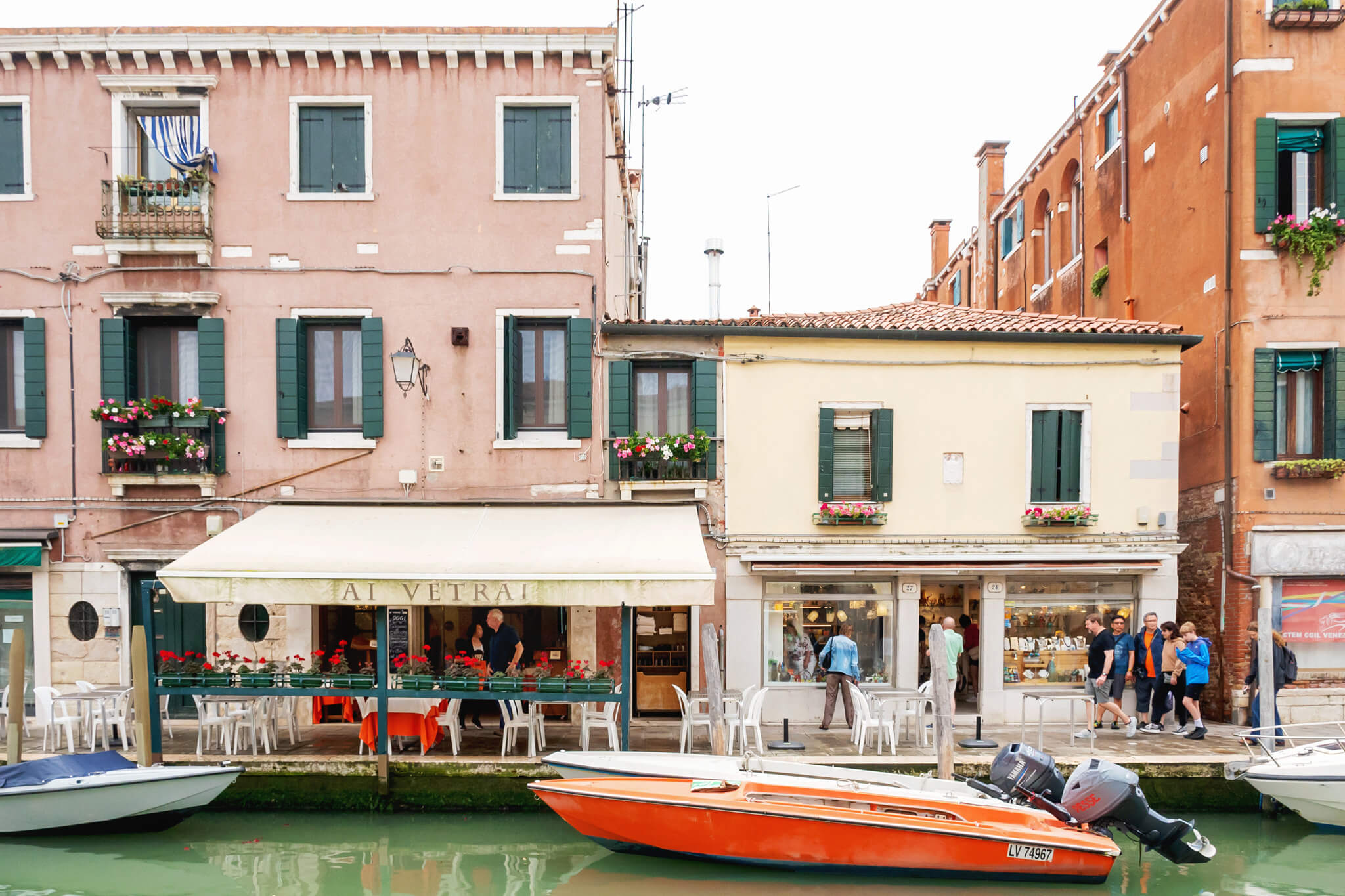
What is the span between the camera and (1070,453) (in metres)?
13.3

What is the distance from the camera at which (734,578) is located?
13.1m

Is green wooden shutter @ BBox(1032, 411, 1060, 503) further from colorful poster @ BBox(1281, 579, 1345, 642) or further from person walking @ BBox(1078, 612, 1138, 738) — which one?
colorful poster @ BBox(1281, 579, 1345, 642)

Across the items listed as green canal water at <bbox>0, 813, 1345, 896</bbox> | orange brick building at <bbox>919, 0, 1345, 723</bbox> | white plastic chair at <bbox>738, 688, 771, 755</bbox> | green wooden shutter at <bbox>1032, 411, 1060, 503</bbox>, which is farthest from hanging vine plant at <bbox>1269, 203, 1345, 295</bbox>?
white plastic chair at <bbox>738, 688, 771, 755</bbox>

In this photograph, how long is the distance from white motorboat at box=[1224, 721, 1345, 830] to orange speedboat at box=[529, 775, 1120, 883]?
2.53 metres

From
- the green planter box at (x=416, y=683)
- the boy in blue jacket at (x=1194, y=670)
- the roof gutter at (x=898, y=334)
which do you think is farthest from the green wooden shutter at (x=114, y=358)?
the boy in blue jacket at (x=1194, y=670)

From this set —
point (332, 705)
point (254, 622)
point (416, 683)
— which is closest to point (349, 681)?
point (416, 683)

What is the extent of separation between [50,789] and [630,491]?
6.95m

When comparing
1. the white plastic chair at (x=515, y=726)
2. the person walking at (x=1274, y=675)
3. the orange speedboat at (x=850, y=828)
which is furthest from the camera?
the person walking at (x=1274, y=675)

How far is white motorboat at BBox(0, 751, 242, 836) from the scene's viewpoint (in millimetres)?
9961

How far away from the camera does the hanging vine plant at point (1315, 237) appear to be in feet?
43.3

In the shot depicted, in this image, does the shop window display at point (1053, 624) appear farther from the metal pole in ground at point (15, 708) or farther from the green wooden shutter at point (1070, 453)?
the metal pole in ground at point (15, 708)

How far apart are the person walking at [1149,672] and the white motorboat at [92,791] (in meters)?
10.6

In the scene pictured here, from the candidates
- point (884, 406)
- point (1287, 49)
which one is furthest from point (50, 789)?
point (1287, 49)

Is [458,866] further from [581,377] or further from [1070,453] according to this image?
[1070,453]
